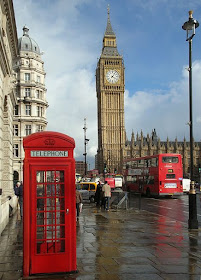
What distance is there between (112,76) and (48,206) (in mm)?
118096

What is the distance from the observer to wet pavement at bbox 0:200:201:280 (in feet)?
20.3

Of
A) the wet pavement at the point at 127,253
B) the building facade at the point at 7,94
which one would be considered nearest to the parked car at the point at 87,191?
the building facade at the point at 7,94

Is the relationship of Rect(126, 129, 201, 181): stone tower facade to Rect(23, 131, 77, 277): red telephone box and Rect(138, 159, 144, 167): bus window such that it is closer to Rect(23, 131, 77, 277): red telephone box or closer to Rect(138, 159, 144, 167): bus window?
Rect(138, 159, 144, 167): bus window

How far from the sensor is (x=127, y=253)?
307 inches

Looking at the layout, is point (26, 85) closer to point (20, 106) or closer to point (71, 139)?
point (20, 106)

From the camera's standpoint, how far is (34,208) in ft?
20.0

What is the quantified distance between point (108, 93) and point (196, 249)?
114819 millimetres

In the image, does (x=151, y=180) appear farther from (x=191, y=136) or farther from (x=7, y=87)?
(x=7, y=87)

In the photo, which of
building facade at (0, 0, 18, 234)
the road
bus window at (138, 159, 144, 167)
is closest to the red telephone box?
building facade at (0, 0, 18, 234)

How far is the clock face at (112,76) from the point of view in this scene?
399 ft

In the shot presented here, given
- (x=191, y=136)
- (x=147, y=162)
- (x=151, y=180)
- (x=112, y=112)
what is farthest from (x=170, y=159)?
(x=112, y=112)

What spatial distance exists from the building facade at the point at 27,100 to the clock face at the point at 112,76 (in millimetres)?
67965

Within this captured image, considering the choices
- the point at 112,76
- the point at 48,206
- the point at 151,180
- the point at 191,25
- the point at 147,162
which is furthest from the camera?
the point at 112,76

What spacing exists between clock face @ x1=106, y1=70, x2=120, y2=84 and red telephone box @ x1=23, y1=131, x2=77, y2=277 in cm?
11696
